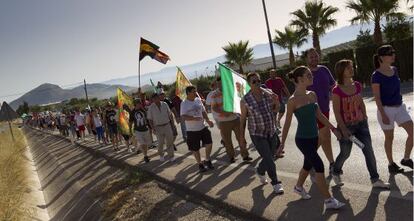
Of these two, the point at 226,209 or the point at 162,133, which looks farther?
the point at 162,133

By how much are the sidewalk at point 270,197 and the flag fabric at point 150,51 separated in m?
6.27

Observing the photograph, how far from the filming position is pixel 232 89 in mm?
7926

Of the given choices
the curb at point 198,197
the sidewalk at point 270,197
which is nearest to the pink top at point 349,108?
the sidewalk at point 270,197

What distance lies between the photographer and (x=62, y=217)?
1054 centimetres

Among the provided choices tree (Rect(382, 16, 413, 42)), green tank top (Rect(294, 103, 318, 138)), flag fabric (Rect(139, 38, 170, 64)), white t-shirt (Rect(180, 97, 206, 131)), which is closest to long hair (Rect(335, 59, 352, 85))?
green tank top (Rect(294, 103, 318, 138))

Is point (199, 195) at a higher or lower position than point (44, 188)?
higher

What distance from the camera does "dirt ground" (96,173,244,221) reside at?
6.72 meters

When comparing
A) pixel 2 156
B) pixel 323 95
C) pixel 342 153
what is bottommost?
pixel 2 156

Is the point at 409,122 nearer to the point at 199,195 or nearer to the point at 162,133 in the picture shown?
the point at 199,195

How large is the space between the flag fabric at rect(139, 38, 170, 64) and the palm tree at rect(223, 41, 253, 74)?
2717 centimetres

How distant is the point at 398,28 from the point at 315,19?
5.36 meters

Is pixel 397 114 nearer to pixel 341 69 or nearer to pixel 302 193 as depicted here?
pixel 341 69

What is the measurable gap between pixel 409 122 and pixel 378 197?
1338 millimetres

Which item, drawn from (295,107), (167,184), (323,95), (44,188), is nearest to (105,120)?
(44,188)
